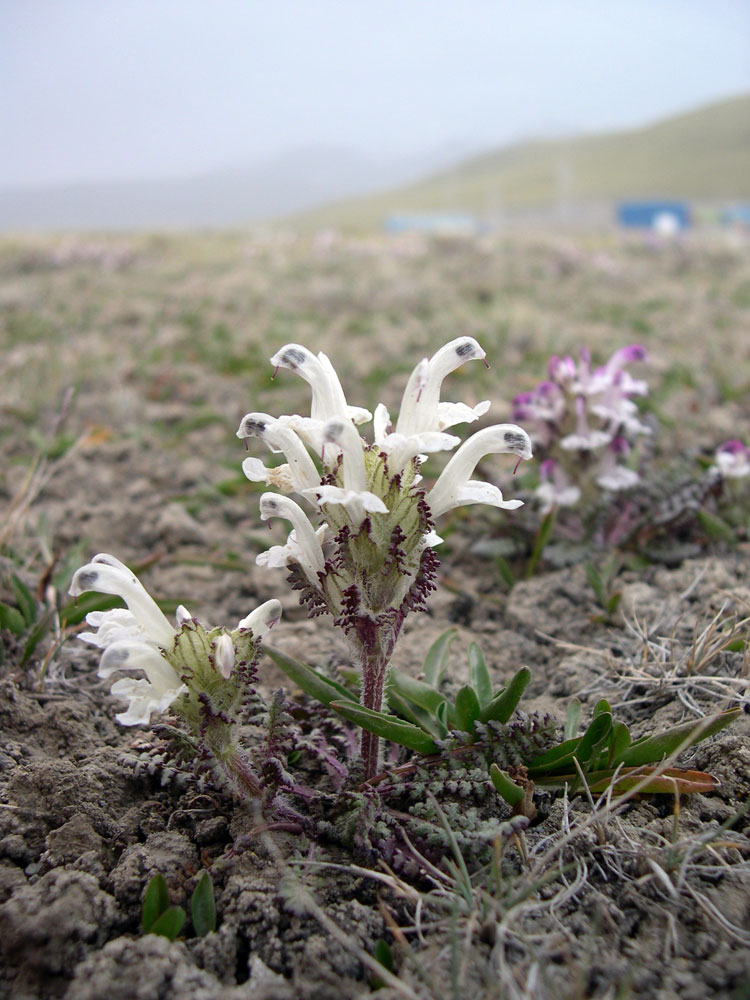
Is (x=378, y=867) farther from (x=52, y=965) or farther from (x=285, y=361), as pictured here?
(x=285, y=361)

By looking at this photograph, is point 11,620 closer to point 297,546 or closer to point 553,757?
point 297,546

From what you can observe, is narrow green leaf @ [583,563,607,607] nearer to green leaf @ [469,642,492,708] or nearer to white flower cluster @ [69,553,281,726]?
green leaf @ [469,642,492,708]

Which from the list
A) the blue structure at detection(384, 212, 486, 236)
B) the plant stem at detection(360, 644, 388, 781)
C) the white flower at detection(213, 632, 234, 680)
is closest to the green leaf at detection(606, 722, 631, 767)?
the plant stem at detection(360, 644, 388, 781)

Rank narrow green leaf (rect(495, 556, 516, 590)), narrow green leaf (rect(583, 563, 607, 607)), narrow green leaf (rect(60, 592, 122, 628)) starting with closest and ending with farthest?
narrow green leaf (rect(60, 592, 122, 628)) → narrow green leaf (rect(583, 563, 607, 607)) → narrow green leaf (rect(495, 556, 516, 590))

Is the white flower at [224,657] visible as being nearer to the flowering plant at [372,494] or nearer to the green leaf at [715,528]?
the flowering plant at [372,494]

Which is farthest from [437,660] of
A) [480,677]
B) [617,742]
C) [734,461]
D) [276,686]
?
[734,461]
